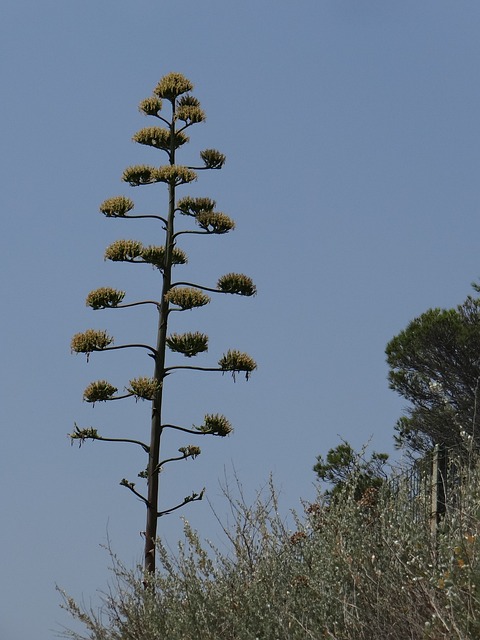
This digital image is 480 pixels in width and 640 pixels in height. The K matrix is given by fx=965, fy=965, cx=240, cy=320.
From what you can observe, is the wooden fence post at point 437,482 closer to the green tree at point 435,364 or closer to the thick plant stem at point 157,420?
the thick plant stem at point 157,420

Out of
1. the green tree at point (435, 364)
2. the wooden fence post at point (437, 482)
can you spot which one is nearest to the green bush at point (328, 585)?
the wooden fence post at point (437, 482)

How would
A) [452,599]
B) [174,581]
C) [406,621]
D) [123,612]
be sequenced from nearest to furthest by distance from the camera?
[452,599] < [406,621] < [174,581] < [123,612]

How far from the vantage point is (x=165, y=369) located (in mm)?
10945

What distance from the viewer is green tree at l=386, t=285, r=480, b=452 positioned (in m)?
20.5

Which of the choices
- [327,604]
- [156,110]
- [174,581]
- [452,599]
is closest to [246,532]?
[174,581]

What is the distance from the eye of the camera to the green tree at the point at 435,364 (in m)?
→ 20.5

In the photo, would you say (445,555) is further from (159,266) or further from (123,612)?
(159,266)

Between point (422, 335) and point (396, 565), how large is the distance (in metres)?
15.2

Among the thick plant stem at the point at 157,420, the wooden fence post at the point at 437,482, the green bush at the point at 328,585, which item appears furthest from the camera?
the thick plant stem at the point at 157,420

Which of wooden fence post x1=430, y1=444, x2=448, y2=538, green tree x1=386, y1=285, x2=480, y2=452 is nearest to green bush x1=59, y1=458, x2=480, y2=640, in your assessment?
wooden fence post x1=430, y1=444, x2=448, y2=538

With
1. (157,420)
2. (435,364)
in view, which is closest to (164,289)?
(157,420)

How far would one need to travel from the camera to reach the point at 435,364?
68.2 ft

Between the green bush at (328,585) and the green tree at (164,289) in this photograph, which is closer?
the green bush at (328,585)

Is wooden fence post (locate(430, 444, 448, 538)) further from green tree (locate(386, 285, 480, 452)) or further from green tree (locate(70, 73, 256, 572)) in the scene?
green tree (locate(386, 285, 480, 452))
